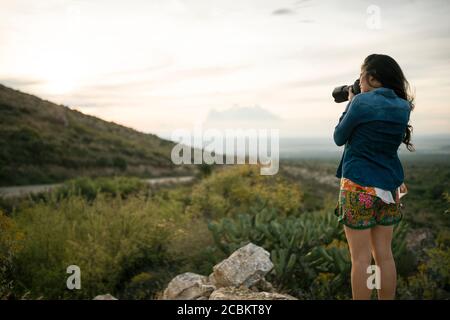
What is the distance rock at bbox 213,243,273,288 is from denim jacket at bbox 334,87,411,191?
6.46 feet

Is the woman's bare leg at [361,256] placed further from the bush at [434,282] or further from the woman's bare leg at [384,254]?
the bush at [434,282]

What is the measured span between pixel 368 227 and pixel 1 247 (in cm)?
398

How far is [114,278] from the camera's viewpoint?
6141mm

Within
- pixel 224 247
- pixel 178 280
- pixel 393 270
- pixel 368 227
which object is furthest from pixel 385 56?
pixel 224 247

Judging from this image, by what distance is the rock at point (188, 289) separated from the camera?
452 centimetres

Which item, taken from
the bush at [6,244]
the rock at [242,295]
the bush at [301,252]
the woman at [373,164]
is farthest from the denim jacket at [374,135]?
the bush at [6,244]

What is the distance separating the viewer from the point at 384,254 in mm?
3076

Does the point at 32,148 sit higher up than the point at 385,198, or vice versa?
the point at 32,148

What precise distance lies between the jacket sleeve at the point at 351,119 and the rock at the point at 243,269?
2.10 meters

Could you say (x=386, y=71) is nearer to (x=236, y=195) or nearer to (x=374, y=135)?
(x=374, y=135)

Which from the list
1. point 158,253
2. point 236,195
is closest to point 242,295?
point 158,253

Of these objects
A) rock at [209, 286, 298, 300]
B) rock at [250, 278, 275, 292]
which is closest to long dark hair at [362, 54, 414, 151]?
rock at [209, 286, 298, 300]

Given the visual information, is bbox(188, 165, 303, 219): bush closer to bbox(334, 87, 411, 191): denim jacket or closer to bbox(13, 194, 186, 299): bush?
bbox(13, 194, 186, 299): bush

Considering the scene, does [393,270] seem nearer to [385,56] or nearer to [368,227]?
[368,227]
